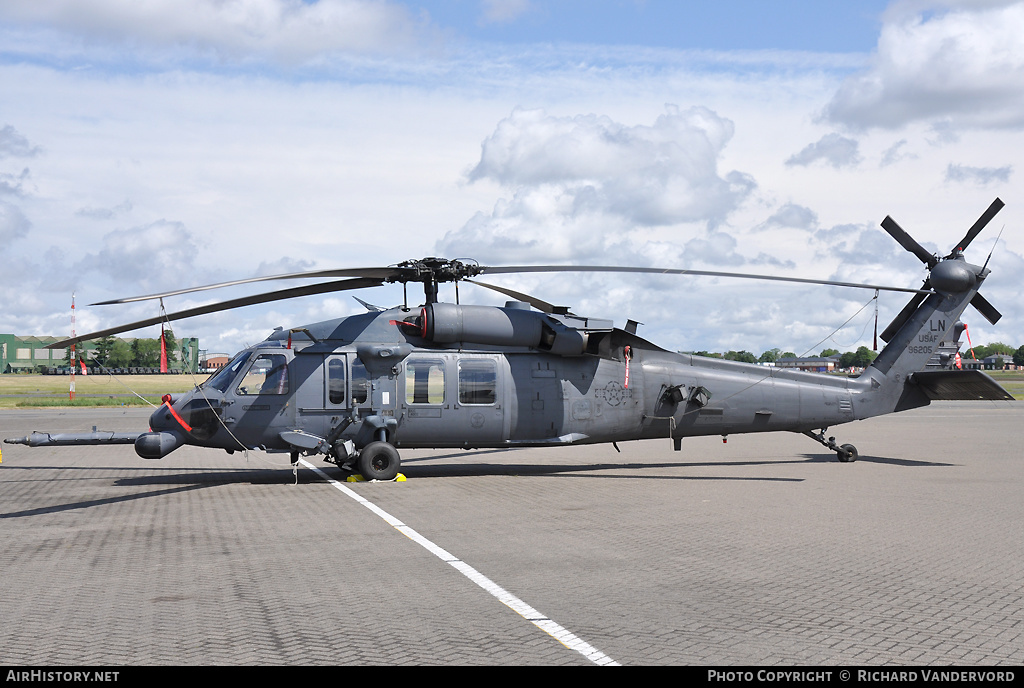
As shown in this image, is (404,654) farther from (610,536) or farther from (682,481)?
(682,481)

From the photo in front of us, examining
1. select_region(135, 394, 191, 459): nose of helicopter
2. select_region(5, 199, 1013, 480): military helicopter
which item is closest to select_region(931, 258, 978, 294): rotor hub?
select_region(5, 199, 1013, 480): military helicopter

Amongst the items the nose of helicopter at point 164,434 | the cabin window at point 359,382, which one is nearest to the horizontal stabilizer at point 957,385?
the cabin window at point 359,382

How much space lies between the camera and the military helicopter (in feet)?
49.5

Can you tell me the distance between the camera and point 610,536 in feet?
33.9

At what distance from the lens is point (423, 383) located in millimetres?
16047

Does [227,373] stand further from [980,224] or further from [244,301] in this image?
[980,224]

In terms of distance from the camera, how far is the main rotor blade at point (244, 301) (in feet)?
→ 42.7

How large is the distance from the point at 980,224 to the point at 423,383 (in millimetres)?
13229

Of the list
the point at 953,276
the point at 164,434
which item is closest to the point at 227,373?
the point at 164,434

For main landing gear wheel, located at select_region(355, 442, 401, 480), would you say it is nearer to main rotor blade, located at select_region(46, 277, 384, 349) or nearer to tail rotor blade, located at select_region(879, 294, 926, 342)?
main rotor blade, located at select_region(46, 277, 384, 349)

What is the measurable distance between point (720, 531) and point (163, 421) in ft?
33.3

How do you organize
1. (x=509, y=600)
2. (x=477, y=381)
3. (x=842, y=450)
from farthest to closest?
1. (x=842, y=450)
2. (x=477, y=381)
3. (x=509, y=600)

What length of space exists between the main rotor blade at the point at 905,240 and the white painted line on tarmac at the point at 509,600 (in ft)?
46.4

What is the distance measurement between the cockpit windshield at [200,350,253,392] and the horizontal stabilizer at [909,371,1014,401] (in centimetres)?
1506
